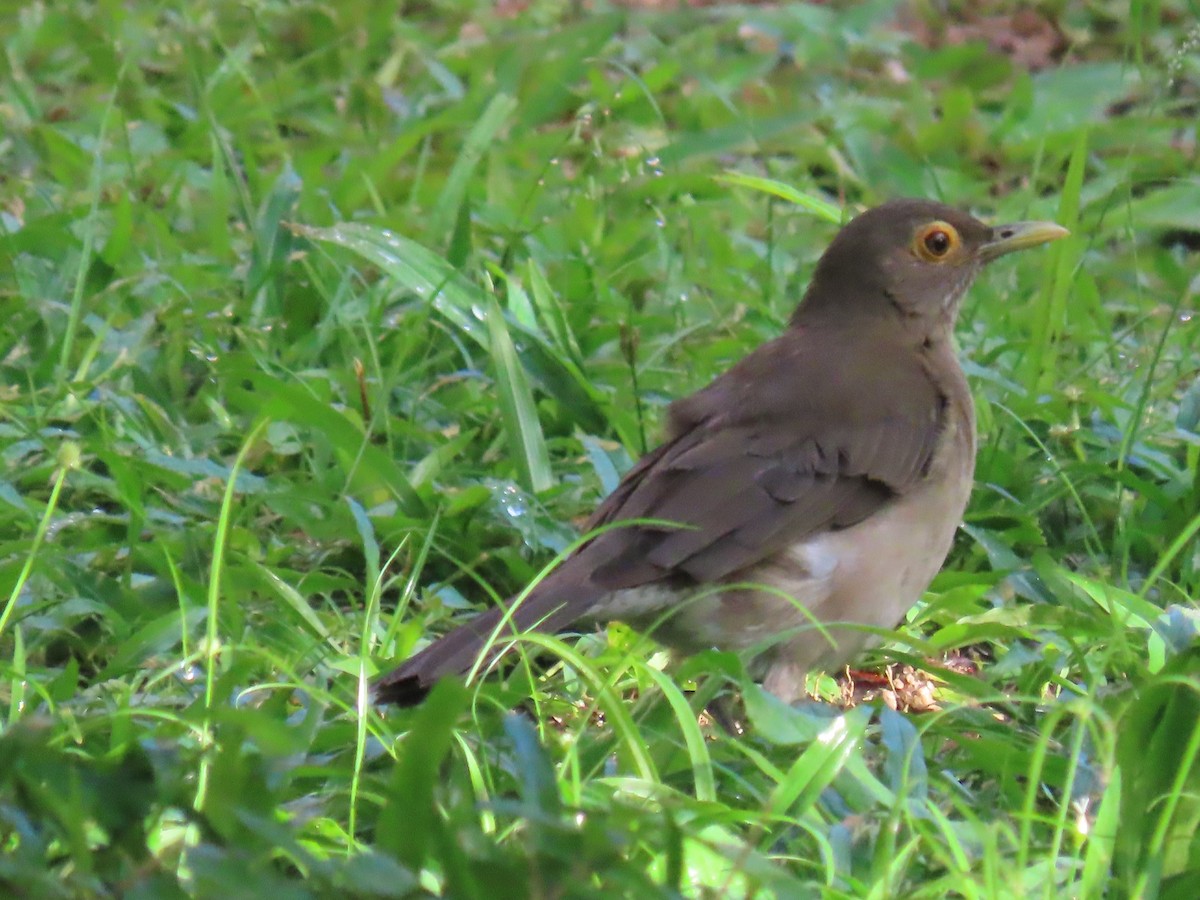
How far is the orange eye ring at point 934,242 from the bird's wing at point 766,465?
0.52 metres

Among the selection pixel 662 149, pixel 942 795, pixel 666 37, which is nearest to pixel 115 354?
pixel 662 149

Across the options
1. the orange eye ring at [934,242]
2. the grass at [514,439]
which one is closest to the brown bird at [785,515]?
the grass at [514,439]

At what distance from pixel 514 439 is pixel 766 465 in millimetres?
1101

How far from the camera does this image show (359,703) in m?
4.08

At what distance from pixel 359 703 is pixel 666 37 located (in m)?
6.75

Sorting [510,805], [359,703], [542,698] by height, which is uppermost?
[510,805]

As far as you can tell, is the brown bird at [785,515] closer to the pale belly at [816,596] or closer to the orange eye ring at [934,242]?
the pale belly at [816,596]

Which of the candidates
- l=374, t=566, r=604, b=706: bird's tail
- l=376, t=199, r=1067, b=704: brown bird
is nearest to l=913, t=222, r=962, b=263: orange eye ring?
l=376, t=199, r=1067, b=704: brown bird

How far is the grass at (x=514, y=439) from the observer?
3.46 meters

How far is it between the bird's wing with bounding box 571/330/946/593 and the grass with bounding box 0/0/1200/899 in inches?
13.1

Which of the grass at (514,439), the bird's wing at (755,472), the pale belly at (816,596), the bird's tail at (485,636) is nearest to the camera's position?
the grass at (514,439)

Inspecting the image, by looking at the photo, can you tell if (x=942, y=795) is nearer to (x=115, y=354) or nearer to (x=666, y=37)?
(x=115, y=354)

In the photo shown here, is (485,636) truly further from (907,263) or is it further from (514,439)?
(907,263)

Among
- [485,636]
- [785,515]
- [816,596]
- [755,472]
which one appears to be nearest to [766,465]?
[755,472]
